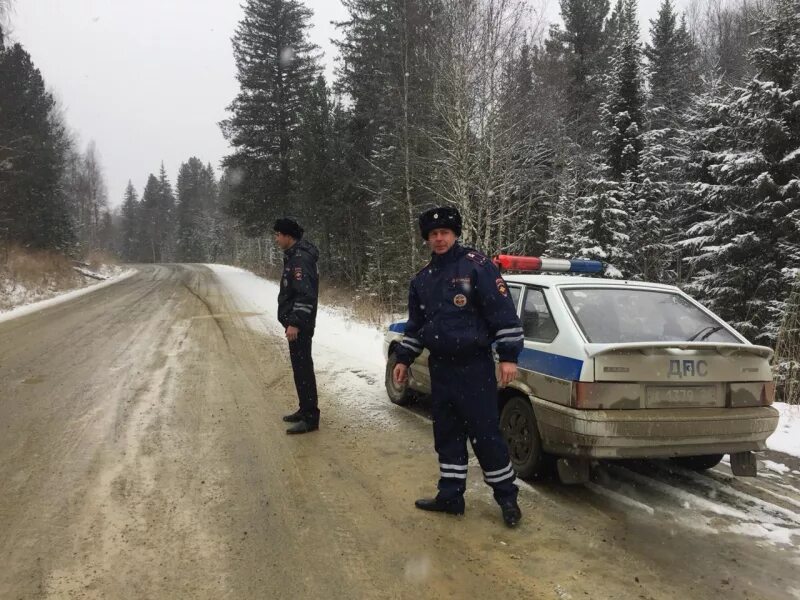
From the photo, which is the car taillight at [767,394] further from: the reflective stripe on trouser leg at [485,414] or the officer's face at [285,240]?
the officer's face at [285,240]

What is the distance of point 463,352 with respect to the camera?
3.30 meters

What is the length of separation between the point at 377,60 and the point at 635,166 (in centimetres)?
980

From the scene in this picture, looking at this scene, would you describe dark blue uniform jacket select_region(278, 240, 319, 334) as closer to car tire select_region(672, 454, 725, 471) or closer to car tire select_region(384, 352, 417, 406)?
car tire select_region(384, 352, 417, 406)

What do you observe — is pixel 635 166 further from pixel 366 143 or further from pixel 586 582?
pixel 586 582

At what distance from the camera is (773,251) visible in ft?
36.7

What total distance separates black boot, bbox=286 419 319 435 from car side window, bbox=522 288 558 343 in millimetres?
2293

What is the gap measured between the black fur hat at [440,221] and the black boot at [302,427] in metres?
2.58

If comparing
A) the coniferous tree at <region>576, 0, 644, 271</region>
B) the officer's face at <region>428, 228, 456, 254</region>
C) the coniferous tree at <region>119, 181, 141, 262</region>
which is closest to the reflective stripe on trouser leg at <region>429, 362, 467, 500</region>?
the officer's face at <region>428, 228, 456, 254</region>

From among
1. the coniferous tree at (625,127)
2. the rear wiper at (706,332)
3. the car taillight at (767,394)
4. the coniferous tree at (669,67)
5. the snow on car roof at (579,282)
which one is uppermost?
the coniferous tree at (669,67)

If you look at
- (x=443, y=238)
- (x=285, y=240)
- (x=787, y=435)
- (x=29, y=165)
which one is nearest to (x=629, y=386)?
(x=443, y=238)

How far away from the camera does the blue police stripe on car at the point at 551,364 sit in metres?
3.55

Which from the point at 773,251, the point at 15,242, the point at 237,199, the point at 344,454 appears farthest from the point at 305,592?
the point at 15,242

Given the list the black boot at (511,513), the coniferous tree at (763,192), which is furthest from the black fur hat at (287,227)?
the coniferous tree at (763,192)

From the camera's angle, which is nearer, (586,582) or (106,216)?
(586,582)
